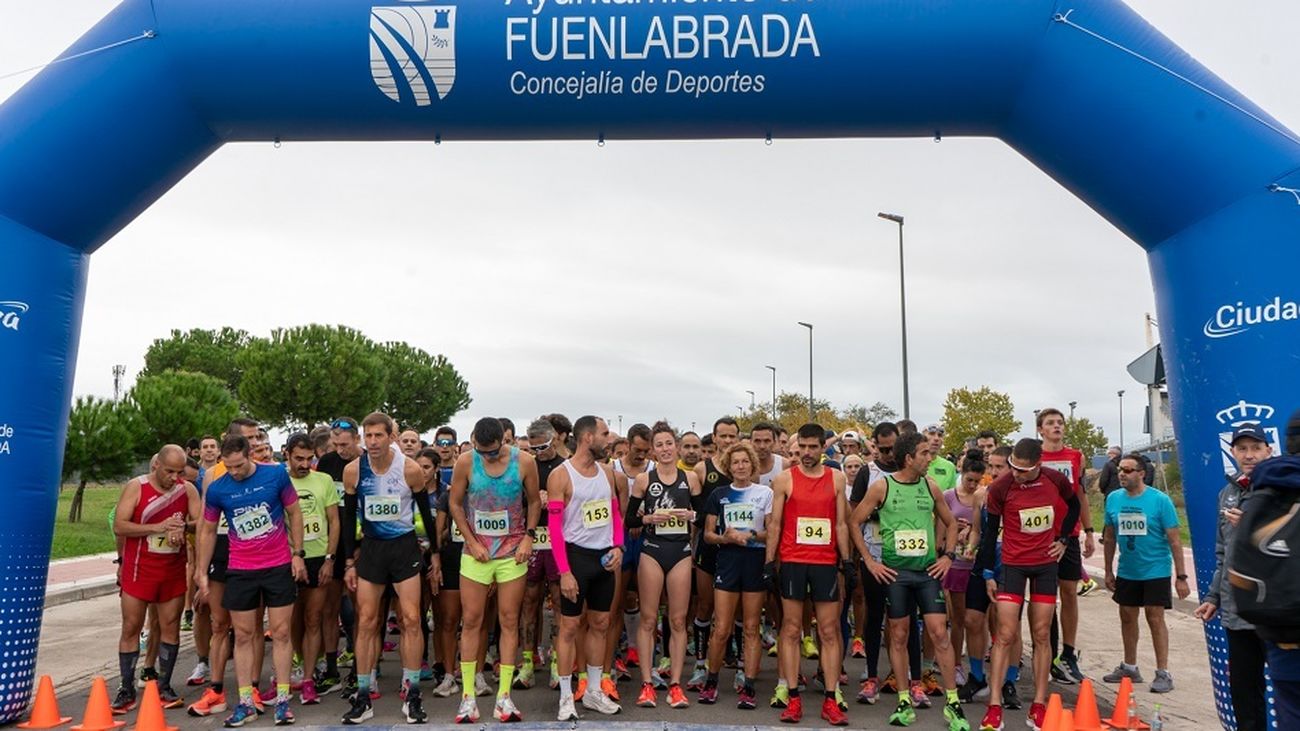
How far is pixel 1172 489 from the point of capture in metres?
39.9

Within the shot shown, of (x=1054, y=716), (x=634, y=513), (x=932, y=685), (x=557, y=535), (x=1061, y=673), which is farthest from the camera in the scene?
(x=1061, y=673)

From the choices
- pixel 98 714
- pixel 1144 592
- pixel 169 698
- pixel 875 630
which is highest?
pixel 1144 592

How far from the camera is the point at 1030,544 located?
705 cm

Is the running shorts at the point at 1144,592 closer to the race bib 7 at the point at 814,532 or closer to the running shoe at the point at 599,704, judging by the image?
the race bib 7 at the point at 814,532

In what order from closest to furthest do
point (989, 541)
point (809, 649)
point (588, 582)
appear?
point (989, 541), point (588, 582), point (809, 649)

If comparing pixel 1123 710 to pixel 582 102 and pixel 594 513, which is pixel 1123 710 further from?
pixel 582 102

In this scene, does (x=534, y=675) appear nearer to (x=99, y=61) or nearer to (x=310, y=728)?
(x=310, y=728)

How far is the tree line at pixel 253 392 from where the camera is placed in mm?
28641

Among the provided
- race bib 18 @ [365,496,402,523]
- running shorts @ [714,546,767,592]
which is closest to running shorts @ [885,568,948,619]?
running shorts @ [714,546,767,592]

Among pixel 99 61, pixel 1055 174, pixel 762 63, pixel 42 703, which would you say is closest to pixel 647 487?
pixel 762 63

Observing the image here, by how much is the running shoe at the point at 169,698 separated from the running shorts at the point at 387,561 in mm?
1727

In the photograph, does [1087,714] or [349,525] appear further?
[349,525]

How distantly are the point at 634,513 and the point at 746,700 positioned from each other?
1.63 m

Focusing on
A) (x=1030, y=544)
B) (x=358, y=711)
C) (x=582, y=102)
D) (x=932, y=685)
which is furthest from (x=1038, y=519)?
(x=358, y=711)
